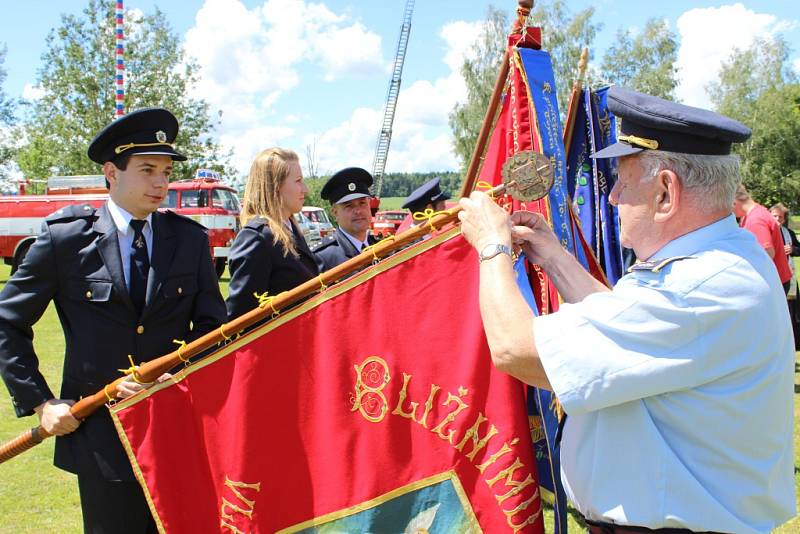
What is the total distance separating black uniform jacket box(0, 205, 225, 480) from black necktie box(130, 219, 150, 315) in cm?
4

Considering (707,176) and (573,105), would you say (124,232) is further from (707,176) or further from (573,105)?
(573,105)

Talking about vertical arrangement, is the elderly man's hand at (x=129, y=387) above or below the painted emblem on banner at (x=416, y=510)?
above

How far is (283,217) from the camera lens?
364 centimetres

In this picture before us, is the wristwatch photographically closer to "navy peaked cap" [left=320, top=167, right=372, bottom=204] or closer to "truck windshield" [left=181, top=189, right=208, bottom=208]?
"navy peaked cap" [left=320, top=167, right=372, bottom=204]

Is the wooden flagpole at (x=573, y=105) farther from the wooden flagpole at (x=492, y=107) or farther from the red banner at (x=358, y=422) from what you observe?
the red banner at (x=358, y=422)

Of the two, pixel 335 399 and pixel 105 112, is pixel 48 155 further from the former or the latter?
pixel 335 399

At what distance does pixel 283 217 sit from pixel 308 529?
5.90 ft

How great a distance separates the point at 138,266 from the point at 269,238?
3.03 feet

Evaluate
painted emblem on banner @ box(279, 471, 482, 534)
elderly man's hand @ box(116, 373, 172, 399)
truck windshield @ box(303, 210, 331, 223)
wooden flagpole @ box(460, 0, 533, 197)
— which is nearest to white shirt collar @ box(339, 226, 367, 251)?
wooden flagpole @ box(460, 0, 533, 197)

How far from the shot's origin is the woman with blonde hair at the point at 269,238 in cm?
345

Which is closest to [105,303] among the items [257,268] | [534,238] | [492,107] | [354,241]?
[257,268]

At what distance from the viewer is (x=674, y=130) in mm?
1644

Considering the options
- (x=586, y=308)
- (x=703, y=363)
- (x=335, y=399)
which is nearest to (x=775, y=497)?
(x=703, y=363)

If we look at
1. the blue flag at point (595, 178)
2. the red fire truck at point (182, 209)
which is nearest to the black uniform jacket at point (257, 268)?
the blue flag at point (595, 178)
